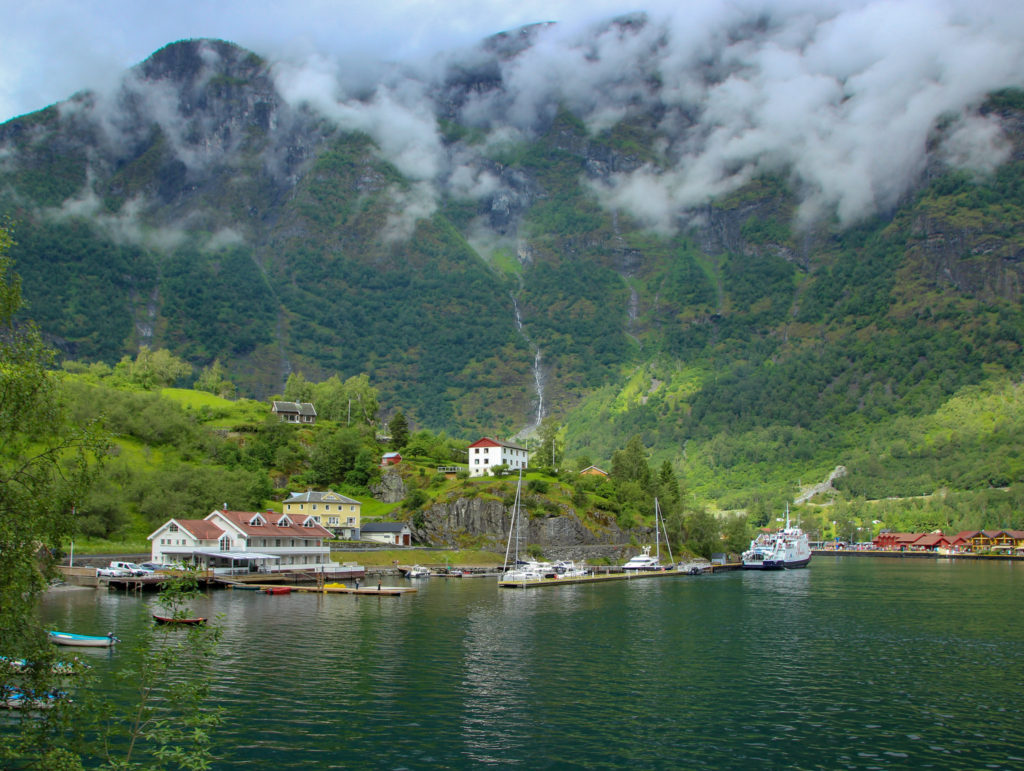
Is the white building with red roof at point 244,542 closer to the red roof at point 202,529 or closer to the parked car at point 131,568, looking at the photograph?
the red roof at point 202,529

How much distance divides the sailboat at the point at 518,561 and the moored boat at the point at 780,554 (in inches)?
2191

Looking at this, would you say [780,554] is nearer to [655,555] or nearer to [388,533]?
[655,555]

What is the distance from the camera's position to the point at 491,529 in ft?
435

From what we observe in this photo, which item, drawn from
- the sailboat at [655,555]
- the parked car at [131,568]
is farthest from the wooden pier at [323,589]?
the sailboat at [655,555]

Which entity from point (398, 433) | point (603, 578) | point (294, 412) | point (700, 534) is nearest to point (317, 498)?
point (398, 433)

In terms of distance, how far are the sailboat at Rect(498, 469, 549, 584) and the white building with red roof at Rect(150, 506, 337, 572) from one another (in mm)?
25510

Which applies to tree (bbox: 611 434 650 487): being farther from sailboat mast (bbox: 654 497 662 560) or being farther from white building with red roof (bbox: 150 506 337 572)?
white building with red roof (bbox: 150 506 337 572)

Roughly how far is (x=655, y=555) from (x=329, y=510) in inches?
2343

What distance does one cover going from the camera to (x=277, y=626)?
62.4 metres

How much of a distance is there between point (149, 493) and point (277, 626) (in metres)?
62.3

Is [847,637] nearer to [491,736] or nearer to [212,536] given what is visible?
[491,736]

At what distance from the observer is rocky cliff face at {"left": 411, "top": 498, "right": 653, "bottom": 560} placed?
132 m

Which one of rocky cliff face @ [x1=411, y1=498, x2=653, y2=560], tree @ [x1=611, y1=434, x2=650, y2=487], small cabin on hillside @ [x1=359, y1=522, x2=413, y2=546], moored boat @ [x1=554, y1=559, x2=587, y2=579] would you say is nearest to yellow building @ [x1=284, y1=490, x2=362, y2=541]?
small cabin on hillside @ [x1=359, y1=522, x2=413, y2=546]

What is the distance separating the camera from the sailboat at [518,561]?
10744 centimetres
